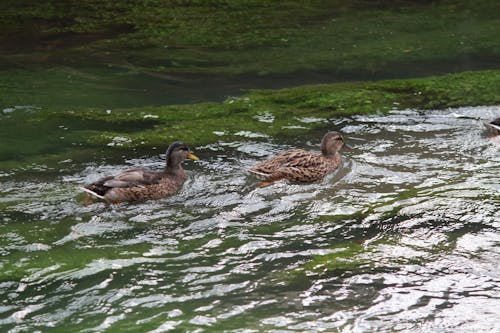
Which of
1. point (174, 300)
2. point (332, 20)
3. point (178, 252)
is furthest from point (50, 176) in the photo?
A: point (332, 20)

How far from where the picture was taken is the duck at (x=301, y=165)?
9953 mm

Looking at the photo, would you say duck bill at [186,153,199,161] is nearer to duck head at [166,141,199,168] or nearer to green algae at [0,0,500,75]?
duck head at [166,141,199,168]

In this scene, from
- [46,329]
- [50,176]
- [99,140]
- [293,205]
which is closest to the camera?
[46,329]

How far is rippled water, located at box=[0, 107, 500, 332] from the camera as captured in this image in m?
6.82

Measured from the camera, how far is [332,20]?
61.7 ft

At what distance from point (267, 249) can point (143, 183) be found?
7.12 feet

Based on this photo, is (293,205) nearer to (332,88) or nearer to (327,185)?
(327,185)

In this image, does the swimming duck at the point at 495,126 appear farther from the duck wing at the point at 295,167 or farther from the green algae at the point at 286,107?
the duck wing at the point at 295,167

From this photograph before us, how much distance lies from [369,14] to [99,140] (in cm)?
→ 953

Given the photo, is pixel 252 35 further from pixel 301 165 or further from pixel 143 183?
pixel 143 183

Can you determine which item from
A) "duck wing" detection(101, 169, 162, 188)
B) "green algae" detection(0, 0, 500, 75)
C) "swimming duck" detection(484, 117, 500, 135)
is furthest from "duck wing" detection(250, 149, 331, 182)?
"green algae" detection(0, 0, 500, 75)

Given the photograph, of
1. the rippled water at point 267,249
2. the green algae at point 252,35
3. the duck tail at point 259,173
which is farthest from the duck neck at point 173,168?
the green algae at point 252,35

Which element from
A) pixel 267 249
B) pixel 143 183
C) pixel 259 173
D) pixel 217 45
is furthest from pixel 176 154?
pixel 217 45

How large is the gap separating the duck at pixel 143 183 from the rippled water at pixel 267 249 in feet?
0.37
